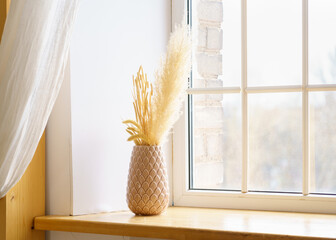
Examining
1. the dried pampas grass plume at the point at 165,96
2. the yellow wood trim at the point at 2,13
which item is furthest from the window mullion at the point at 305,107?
the yellow wood trim at the point at 2,13

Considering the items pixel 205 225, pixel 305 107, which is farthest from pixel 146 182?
pixel 305 107

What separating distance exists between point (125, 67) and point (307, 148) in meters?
0.75

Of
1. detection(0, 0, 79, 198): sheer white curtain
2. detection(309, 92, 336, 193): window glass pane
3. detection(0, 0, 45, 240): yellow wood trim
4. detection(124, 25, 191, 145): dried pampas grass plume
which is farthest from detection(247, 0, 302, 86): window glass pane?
detection(0, 0, 45, 240): yellow wood trim

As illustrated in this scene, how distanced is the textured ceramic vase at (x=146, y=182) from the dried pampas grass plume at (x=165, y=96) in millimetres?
51

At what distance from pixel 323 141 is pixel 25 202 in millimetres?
1077

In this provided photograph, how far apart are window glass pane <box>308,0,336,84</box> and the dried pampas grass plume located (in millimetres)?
474

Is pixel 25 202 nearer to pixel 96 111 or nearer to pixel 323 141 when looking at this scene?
pixel 96 111

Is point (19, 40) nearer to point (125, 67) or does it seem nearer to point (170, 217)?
point (125, 67)

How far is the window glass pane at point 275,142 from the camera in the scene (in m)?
1.84

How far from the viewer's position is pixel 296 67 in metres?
1.85

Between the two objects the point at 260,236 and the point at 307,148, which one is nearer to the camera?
the point at 260,236

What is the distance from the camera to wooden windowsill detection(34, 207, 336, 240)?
143cm

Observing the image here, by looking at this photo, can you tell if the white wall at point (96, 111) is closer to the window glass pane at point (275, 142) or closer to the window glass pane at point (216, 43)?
the window glass pane at point (216, 43)

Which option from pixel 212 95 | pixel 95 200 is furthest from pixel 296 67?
pixel 95 200
